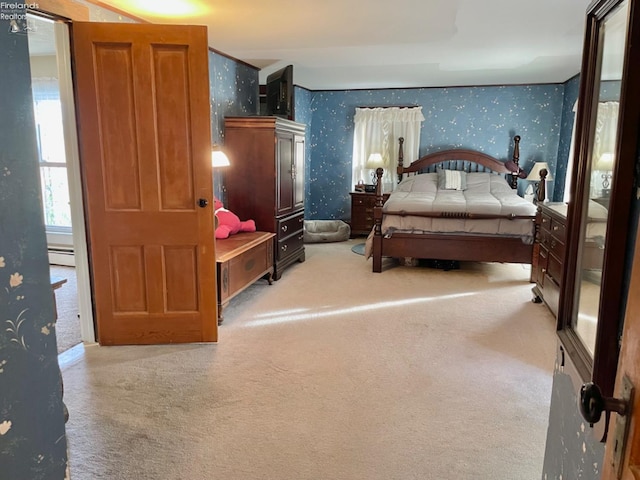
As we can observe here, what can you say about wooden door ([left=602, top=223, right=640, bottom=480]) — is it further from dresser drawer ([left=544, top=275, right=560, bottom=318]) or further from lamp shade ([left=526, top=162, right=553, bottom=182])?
lamp shade ([left=526, top=162, right=553, bottom=182])

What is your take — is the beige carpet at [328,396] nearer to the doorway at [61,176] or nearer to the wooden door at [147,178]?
the wooden door at [147,178]

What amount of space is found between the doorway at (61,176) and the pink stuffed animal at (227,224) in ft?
3.86

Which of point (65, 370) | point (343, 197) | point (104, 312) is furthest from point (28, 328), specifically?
point (343, 197)

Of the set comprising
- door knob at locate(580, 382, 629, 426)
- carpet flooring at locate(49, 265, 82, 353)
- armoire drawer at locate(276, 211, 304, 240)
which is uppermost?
door knob at locate(580, 382, 629, 426)

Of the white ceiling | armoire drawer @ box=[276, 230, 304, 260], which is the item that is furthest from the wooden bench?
the white ceiling

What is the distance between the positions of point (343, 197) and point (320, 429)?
556cm

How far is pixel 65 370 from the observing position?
2768 millimetres

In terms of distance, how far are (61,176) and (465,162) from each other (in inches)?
212

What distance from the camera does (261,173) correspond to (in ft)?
14.9

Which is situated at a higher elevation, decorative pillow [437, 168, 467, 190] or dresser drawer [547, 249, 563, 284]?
decorative pillow [437, 168, 467, 190]

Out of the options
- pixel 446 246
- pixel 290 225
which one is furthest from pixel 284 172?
pixel 446 246

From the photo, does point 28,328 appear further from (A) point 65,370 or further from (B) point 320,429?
(A) point 65,370

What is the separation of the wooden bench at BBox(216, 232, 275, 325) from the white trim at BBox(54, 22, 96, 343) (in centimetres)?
89

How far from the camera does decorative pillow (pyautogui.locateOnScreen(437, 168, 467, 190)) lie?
6.31m
